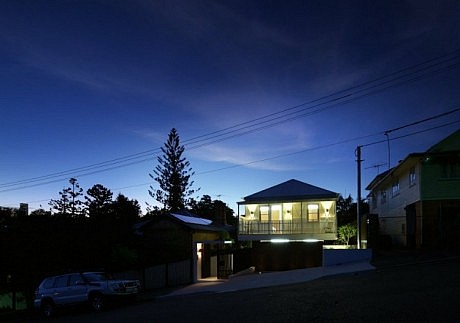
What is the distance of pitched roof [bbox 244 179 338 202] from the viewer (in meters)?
32.6

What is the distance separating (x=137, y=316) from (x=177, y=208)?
48.8m

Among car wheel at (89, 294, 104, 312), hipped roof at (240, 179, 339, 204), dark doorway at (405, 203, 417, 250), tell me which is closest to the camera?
car wheel at (89, 294, 104, 312)

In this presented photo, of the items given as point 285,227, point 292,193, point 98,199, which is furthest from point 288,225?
point 98,199

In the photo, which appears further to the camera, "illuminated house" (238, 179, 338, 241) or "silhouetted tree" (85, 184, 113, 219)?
"silhouetted tree" (85, 184, 113, 219)

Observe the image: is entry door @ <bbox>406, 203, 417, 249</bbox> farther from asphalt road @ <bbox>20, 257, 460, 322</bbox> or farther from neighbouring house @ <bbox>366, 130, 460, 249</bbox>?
asphalt road @ <bbox>20, 257, 460, 322</bbox>

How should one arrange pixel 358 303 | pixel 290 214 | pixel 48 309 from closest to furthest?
1. pixel 358 303
2. pixel 48 309
3. pixel 290 214

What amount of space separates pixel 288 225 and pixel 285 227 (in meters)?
0.26

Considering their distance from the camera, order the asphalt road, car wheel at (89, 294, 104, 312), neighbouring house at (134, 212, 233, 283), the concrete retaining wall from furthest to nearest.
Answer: neighbouring house at (134, 212, 233, 283), the concrete retaining wall, car wheel at (89, 294, 104, 312), the asphalt road

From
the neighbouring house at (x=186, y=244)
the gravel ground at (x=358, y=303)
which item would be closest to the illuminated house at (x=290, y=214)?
the neighbouring house at (x=186, y=244)

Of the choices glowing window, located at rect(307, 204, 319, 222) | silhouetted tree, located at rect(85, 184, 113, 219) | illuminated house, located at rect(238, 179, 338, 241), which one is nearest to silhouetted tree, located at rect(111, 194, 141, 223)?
silhouetted tree, located at rect(85, 184, 113, 219)

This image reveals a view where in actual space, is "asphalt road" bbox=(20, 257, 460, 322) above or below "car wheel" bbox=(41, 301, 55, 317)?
above

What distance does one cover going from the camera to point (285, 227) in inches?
1262

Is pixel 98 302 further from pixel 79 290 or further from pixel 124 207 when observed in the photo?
pixel 124 207

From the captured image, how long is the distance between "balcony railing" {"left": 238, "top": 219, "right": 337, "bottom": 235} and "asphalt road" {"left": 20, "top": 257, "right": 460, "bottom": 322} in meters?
12.8
